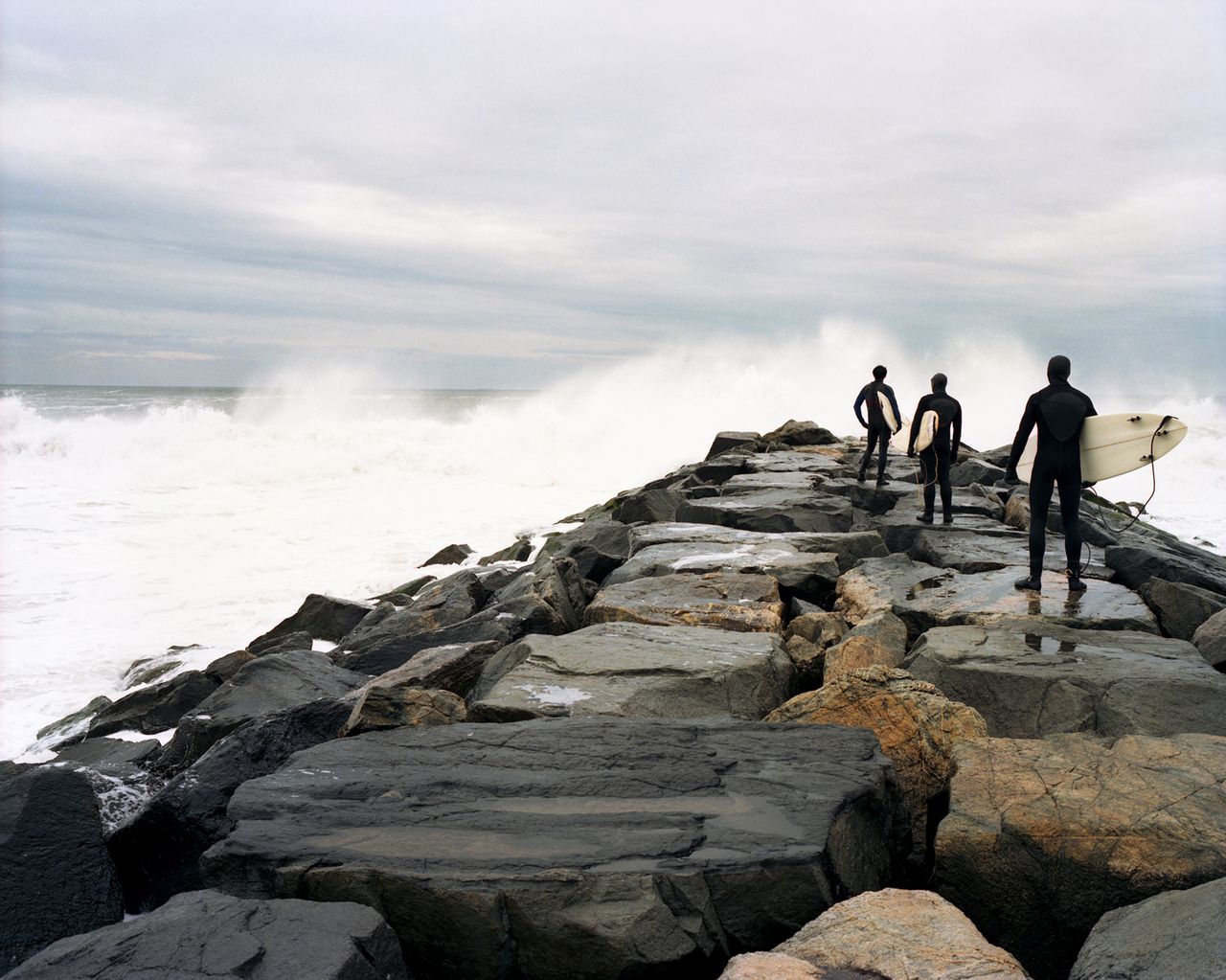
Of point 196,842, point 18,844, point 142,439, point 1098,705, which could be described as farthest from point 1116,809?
point 142,439

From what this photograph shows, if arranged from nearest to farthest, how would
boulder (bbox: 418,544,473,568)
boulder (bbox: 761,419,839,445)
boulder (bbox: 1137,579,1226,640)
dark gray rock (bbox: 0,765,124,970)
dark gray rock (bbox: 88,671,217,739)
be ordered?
dark gray rock (bbox: 0,765,124,970) < boulder (bbox: 1137,579,1226,640) < dark gray rock (bbox: 88,671,217,739) < boulder (bbox: 418,544,473,568) < boulder (bbox: 761,419,839,445)

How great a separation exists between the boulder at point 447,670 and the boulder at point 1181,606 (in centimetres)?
477

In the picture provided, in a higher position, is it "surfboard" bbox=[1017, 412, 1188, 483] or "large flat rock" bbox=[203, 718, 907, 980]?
"surfboard" bbox=[1017, 412, 1188, 483]

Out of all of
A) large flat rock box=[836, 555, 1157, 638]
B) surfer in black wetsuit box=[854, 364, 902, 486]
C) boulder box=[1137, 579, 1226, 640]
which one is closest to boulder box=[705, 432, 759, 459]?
surfer in black wetsuit box=[854, 364, 902, 486]

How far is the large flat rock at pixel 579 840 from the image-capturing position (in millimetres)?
2918

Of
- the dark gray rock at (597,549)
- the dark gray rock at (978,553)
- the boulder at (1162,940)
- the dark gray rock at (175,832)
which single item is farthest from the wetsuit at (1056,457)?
the dark gray rock at (175,832)

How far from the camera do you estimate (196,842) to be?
4.16 metres

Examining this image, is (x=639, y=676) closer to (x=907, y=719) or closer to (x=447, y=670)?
(x=447, y=670)

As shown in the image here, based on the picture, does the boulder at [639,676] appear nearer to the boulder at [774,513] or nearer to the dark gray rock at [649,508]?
the boulder at [774,513]

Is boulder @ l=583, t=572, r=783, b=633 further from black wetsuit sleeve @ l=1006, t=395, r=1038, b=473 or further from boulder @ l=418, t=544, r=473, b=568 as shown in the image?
boulder @ l=418, t=544, r=473, b=568

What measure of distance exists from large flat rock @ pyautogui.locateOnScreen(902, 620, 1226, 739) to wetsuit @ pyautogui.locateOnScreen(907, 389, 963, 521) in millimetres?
4795

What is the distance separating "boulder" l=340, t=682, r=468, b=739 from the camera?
450 cm

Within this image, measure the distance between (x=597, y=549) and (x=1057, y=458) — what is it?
480 centimetres

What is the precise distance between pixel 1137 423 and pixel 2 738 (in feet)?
33.5
